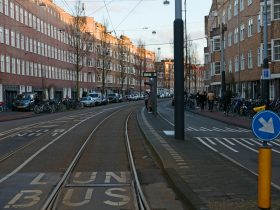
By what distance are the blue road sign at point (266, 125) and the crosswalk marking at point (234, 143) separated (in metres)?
8.87

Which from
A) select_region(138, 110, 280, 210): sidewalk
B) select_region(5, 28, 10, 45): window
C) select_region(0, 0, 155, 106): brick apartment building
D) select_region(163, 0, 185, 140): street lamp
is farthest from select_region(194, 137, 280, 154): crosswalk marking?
select_region(5, 28, 10, 45): window

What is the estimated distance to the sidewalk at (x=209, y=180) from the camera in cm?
770

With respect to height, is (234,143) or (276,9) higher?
(276,9)

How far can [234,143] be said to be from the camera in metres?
18.2

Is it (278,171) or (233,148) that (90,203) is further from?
(233,148)

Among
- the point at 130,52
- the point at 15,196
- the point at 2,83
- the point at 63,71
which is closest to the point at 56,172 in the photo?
the point at 15,196

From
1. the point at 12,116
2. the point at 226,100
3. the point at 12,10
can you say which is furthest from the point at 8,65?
the point at 226,100

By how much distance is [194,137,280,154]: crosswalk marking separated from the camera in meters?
16.6

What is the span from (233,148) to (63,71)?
242 feet

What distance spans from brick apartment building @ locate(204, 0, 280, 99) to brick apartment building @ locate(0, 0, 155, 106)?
78.5 ft

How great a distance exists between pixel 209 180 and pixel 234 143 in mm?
8619

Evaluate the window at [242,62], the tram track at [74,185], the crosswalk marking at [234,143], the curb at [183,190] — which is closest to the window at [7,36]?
the window at [242,62]

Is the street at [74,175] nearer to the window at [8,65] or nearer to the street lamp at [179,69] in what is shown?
the street lamp at [179,69]

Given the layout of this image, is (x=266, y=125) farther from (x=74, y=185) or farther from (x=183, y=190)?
(x=74, y=185)
